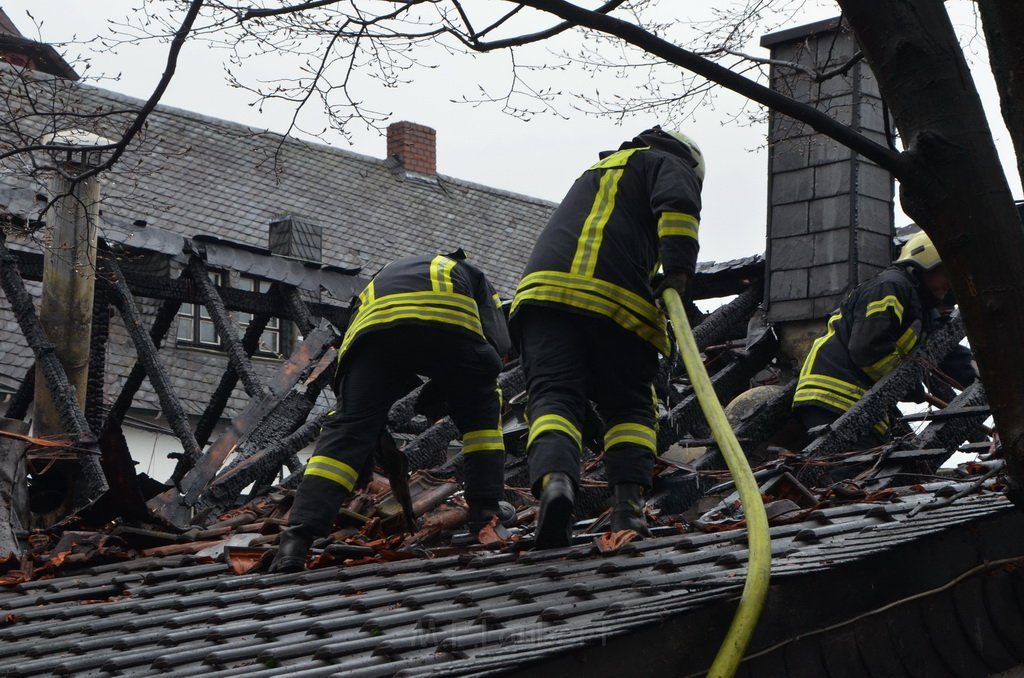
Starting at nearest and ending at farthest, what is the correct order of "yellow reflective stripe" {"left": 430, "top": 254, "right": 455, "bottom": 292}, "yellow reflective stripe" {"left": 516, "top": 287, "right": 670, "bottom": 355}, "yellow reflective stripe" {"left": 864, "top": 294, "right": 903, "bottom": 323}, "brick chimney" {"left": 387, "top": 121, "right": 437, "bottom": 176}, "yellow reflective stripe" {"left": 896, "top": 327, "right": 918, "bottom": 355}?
"yellow reflective stripe" {"left": 516, "top": 287, "right": 670, "bottom": 355}
"yellow reflective stripe" {"left": 430, "top": 254, "right": 455, "bottom": 292}
"yellow reflective stripe" {"left": 864, "top": 294, "right": 903, "bottom": 323}
"yellow reflective stripe" {"left": 896, "top": 327, "right": 918, "bottom": 355}
"brick chimney" {"left": 387, "top": 121, "right": 437, "bottom": 176}

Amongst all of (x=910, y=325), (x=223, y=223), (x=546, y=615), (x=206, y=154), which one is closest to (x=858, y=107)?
(x=910, y=325)

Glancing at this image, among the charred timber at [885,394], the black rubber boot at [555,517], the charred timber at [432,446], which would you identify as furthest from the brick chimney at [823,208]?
the black rubber boot at [555,517]

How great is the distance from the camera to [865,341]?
795 centimetres

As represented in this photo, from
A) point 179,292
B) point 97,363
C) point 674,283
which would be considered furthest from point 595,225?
point 97,363

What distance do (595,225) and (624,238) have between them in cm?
13

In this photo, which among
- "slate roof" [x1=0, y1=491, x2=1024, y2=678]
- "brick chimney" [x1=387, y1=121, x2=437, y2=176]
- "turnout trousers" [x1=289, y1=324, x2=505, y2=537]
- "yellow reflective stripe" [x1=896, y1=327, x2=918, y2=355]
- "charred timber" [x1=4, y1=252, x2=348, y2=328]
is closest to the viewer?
"slate roof" [x1=0, y1=491, x2=1024, y2=678]

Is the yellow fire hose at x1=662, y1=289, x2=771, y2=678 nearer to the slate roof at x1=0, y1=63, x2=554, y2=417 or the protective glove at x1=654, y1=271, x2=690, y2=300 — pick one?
the protective glove at x1=654, y1=271, x2=690, y2=300

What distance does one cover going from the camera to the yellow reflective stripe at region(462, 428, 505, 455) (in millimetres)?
5953

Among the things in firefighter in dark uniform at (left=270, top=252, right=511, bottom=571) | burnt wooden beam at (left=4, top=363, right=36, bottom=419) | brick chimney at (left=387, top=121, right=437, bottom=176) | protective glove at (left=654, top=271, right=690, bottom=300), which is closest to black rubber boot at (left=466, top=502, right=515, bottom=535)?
firefighter in dark uniform at (left=270, top=252, right=511, bottom=571)

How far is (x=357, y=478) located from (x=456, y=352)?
2.19ft

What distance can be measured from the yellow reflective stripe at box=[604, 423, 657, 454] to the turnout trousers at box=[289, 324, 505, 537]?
700 millimetres

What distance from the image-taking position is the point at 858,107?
1010cm

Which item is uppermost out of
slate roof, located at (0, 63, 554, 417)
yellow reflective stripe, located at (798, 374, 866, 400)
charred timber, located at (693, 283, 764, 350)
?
slate roof, located at (0, 63, 554, 417)

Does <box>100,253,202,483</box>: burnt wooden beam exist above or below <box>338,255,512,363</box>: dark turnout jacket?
above
